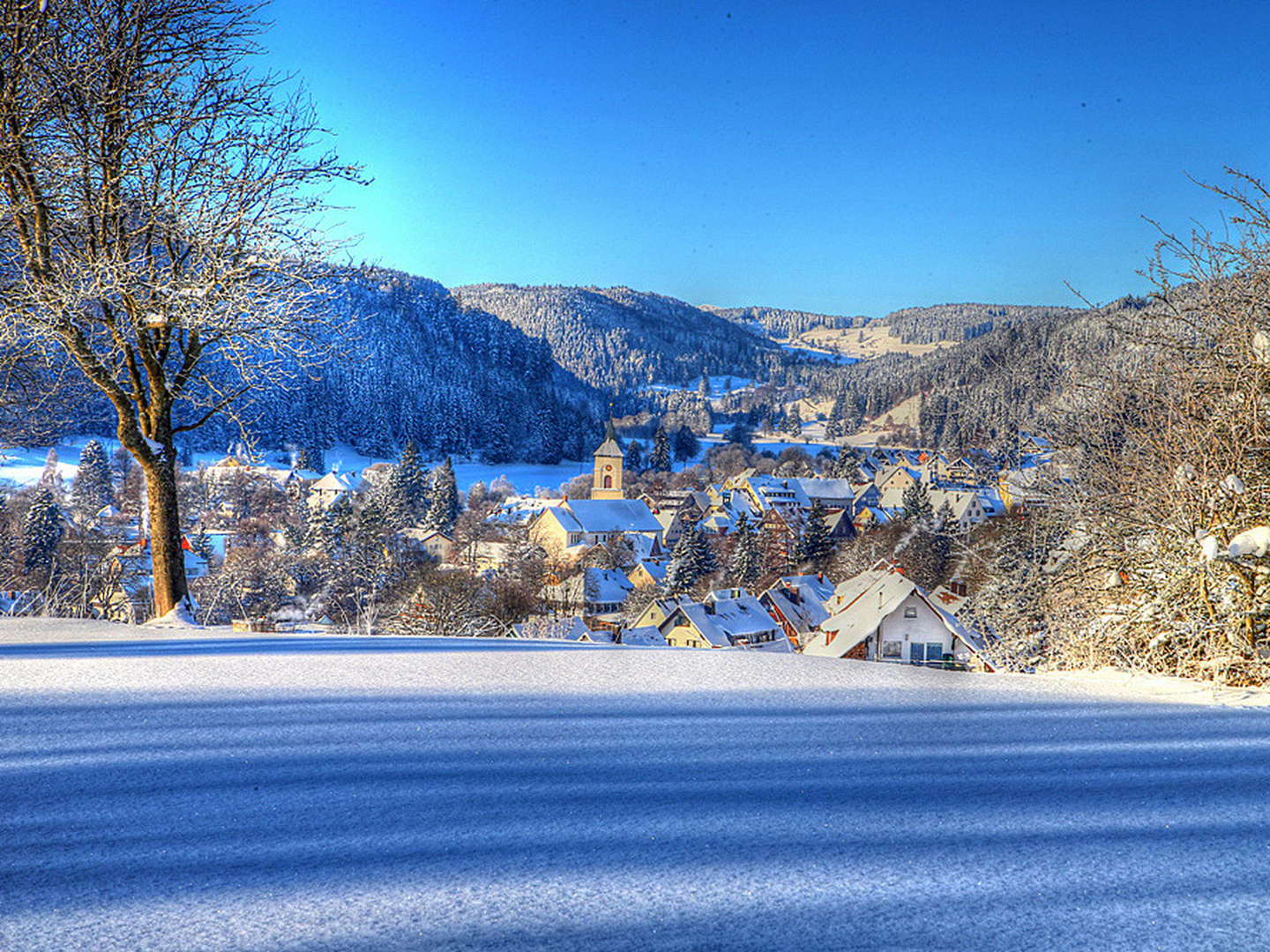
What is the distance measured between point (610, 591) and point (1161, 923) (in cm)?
3436

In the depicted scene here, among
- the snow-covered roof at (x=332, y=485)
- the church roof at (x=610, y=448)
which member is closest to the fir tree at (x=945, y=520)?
the church roof at (x=610, y=448)

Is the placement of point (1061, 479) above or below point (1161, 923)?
above

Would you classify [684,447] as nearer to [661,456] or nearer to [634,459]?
[661,456]

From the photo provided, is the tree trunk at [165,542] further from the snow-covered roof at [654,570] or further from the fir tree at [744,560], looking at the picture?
the snow-covered roof at [654,570]

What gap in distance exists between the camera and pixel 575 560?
41156 millimetres

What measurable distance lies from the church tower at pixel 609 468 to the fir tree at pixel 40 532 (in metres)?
39.4

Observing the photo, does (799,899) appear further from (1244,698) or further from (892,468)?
(892,468)

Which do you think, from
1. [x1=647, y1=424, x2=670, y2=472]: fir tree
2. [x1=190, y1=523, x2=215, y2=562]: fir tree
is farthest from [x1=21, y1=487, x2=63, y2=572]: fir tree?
[x1=647, y1=424, x2=670, y2=472]: fir tree

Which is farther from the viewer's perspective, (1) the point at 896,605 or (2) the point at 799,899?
(1) the point at 896,605

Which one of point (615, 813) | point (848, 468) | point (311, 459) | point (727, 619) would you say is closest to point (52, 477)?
point (311, 459)

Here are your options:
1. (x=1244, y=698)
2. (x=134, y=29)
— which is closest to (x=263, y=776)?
(x=1244, y=698)

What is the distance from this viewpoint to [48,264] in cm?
521

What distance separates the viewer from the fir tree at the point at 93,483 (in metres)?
44.0

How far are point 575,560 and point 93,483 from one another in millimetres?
29112
